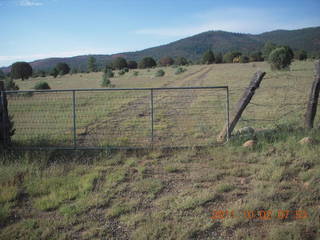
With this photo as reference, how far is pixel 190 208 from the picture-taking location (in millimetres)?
3879

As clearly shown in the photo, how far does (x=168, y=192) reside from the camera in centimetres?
443

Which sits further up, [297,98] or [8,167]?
[297,98]

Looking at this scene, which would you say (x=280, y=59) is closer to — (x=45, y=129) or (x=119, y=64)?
(x=45, y=129)

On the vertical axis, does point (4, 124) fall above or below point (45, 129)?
above

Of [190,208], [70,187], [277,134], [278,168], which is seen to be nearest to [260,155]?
[278,168]

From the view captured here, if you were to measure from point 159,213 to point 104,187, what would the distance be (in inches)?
55.1

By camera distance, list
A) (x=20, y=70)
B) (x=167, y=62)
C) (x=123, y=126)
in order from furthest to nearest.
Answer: (x=167, y=62) → (x=20, y=70) → (x=123, y=126)

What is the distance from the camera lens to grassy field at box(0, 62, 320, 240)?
3406 millimetres

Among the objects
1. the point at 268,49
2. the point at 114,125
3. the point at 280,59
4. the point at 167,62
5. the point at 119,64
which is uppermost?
the point at 167,62

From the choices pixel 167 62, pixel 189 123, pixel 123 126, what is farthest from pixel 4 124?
pixel 167 62

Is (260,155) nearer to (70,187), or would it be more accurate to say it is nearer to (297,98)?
(70,187)

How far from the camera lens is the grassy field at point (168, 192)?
3.41 meters
